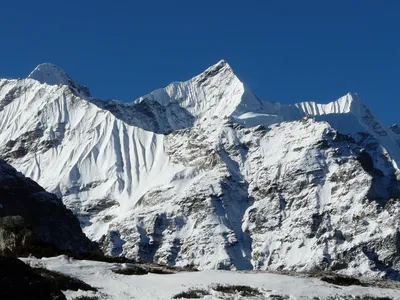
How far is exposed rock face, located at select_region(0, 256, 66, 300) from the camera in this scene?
3844 centimetres

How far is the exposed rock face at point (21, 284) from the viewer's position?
126 ft

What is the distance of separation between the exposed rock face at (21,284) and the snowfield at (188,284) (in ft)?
59.9

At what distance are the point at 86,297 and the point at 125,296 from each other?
3094 millimetres

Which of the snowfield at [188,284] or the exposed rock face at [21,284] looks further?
the snowfield at [188,284]

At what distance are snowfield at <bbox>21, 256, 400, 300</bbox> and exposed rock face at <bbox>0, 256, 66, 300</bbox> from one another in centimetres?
1826

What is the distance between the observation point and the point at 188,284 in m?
65.8

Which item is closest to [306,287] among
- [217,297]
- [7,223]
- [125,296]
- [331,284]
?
[331,284]

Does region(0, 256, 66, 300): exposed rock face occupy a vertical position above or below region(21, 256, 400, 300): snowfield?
below

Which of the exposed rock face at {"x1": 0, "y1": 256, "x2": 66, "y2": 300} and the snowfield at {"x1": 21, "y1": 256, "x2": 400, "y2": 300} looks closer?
the exposed rock face at {"x1": 0, "y1": 256, "x2": 66, "y2": 300}

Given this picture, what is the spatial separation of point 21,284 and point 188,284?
2746cm

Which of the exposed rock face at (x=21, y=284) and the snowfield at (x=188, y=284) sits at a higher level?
the snowfield at (x=188, y=284)

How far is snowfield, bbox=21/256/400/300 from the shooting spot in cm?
6209

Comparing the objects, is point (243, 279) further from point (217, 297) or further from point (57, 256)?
point (57, 256)

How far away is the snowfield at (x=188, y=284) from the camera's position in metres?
62.1
